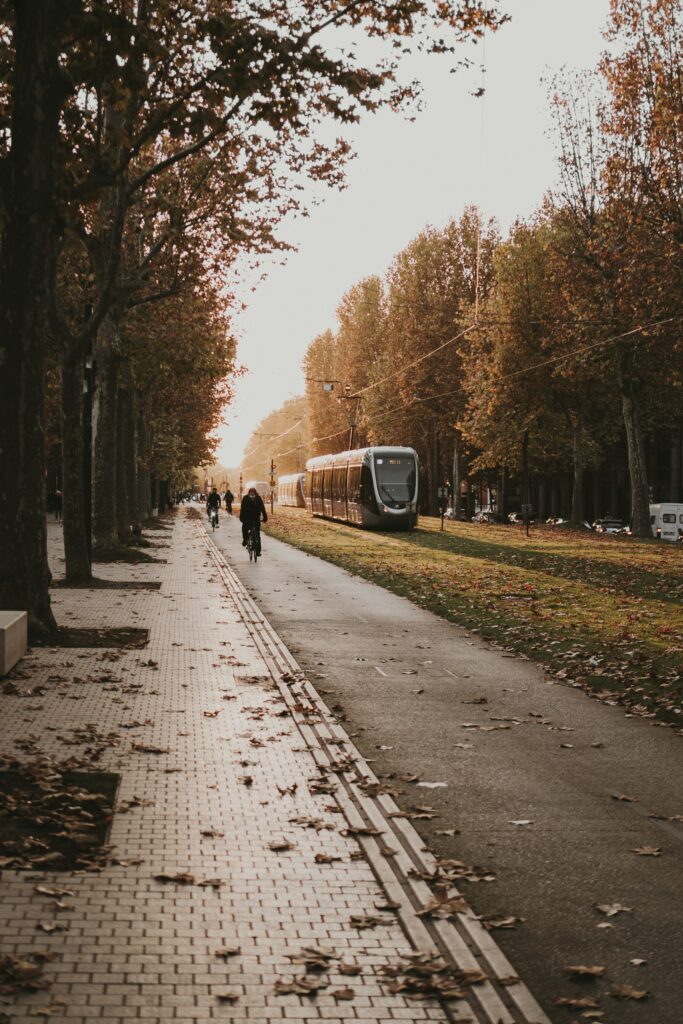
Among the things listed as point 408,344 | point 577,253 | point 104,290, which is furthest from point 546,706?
point 408,344

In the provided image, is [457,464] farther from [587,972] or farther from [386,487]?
[587,972]

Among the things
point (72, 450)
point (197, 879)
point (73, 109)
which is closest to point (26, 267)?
point (73, 109)

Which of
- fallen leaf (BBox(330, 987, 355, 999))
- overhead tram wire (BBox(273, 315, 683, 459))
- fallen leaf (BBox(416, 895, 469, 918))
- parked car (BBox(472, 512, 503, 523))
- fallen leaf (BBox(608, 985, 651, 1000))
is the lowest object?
fallen leaf (BBox(608, 985, 651, 1000))

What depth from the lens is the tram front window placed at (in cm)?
4919

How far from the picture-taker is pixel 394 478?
49344 mm

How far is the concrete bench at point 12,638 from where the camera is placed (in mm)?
11477

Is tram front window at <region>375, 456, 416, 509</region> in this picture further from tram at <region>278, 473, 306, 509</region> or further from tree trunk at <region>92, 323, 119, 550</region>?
tram at <region>278, 473, 306, 509</region>

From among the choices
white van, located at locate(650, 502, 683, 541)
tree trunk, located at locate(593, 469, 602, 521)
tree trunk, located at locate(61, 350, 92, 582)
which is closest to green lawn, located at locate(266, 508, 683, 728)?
tree trunk, located at locate(61, 350, 92, 582)

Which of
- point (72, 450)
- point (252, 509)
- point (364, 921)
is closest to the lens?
point (364, 921)

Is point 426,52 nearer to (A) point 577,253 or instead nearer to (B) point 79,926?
(B) point 79,926

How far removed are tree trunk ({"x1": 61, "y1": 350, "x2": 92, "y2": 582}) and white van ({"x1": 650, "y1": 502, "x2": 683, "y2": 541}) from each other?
125 feet

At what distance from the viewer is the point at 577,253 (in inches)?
1710

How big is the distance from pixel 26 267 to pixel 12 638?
3.91m

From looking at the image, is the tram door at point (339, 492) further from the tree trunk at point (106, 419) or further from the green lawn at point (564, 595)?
the tree trunk at point (106, 419)
